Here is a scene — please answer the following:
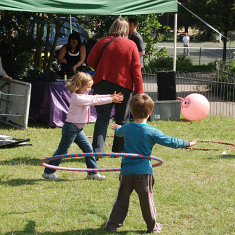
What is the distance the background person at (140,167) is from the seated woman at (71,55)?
6.06 m

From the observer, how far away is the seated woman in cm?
947

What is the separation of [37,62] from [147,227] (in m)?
9.34

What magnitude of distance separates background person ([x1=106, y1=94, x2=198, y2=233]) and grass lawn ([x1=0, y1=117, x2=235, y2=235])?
18 centimetres

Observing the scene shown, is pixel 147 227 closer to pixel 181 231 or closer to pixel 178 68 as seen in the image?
pixel 181 231

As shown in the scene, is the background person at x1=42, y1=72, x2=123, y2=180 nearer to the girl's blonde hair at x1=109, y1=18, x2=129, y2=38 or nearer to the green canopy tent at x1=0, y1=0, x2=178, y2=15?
the girl's blonde hair at x1=109, y1=18, x2=129, y2=38

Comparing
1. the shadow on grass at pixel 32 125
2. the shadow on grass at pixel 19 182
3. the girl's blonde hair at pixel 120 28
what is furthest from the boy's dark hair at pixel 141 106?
the shadow on grass at pixel 32 125

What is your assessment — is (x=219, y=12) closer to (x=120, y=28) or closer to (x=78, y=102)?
(x=120, y=28)

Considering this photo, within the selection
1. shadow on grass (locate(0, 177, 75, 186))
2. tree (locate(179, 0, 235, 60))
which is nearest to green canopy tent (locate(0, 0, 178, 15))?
shadow on grass (locate(0, 177, 75, 186))

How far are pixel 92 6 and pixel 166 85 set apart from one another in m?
3.06

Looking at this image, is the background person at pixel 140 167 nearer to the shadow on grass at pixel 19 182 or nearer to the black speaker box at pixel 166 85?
the shadow on grass at pixel 19 182

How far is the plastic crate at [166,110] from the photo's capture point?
9516 millimetres

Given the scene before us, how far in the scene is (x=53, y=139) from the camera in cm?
752

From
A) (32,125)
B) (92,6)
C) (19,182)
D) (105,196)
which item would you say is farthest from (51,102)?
(105,196)

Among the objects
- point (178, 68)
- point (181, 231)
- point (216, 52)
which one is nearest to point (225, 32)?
point (178, 68)
